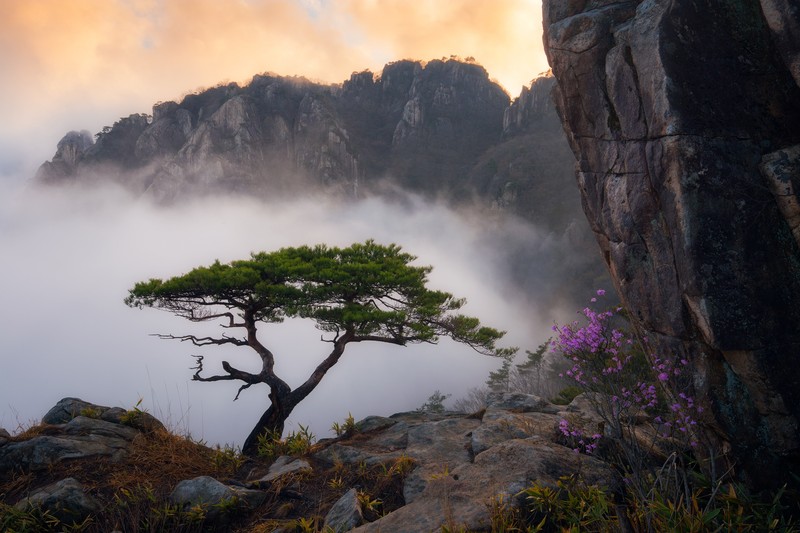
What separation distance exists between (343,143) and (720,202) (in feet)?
411

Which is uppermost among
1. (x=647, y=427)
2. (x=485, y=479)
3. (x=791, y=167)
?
(x=791, y=167)

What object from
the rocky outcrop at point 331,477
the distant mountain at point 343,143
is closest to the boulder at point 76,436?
the rocky outcrop at point 331,477

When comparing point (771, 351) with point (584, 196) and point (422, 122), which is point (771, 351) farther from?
point (422, 122)

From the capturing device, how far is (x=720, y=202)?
574 centimetres

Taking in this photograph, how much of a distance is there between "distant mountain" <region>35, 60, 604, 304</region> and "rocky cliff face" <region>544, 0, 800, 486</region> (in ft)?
320

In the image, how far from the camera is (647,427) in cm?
923

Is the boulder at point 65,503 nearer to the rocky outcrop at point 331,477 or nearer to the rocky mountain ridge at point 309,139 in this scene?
the rocky outcrop at point 331,477

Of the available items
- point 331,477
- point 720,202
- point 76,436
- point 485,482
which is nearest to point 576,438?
point 485,482

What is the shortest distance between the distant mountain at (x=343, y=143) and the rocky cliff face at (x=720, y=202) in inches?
3840

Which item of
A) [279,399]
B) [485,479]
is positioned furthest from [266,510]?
[279,399]

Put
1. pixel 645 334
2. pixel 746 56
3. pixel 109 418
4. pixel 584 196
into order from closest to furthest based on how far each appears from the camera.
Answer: pixel 746 56
pixel 645 334
pixel 584 196
pixel 109 418

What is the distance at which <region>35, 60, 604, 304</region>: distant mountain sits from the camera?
379ft

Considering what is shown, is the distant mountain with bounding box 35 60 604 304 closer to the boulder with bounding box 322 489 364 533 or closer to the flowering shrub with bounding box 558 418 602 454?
the flowering shrub with bounding box 558 418 602 454

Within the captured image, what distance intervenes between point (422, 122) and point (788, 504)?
452 feet
